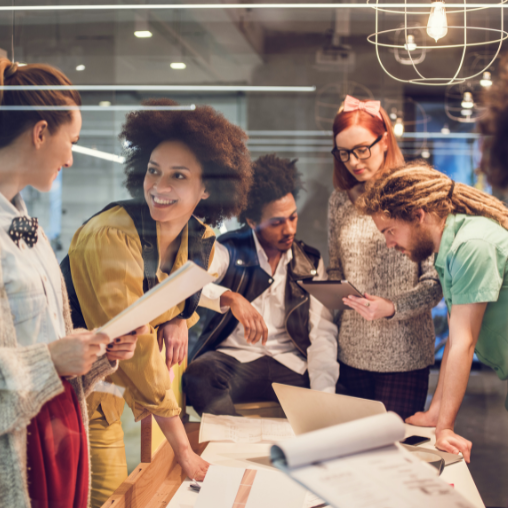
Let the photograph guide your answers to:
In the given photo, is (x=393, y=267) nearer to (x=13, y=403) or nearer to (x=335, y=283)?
(x=335, y=283)

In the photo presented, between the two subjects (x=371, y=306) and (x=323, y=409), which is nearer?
(x=323, y=409)

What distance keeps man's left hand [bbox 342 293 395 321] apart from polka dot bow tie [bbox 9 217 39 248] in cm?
105

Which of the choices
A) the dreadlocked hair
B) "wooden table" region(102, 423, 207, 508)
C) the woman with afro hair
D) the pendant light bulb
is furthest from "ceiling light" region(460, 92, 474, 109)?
"wooden table" region(102, 423, 207, 508)

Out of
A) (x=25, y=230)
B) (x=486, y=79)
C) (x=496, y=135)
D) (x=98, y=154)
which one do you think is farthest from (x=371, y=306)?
(x=486, y=79)

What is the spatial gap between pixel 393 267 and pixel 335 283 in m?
0.29

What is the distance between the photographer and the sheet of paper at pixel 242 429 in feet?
5.39

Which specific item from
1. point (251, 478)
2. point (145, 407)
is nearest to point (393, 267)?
point (251, 478)

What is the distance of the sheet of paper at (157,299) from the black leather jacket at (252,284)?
605mm

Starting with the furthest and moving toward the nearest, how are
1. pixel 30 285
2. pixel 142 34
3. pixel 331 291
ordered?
1. pixel 331 291
2. pixel 142 34
3. pixel 30 285

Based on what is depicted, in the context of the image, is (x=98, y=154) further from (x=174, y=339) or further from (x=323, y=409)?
(x=323, y=409)

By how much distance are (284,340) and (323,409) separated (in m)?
0.57

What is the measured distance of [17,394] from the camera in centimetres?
100

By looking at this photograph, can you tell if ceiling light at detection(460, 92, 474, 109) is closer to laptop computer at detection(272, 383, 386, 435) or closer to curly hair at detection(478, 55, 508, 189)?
curly hair at detection(478, 55, 508, 189)

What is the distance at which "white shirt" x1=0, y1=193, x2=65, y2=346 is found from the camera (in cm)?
106
